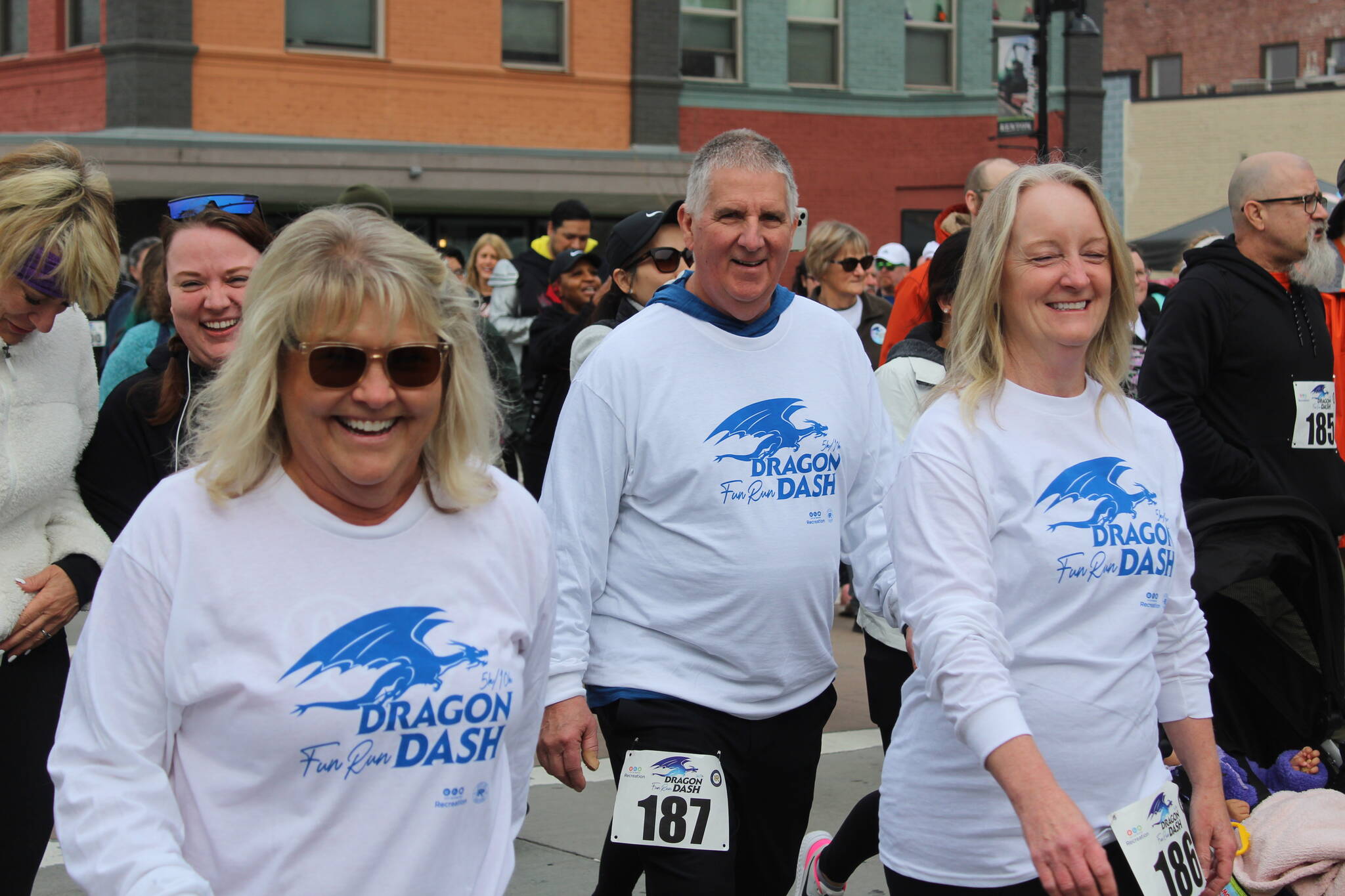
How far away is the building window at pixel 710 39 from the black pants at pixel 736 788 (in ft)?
62.6

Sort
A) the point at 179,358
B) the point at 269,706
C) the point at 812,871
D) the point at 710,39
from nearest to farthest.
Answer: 1. the point at 269,706
2. the point at 179,358
3. the point at 812,871
4. the point at 710,39

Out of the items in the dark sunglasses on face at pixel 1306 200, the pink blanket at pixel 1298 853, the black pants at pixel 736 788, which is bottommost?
the pink blanket at pixel 1298 853

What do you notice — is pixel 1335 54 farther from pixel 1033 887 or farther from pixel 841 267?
pixel 1033 887

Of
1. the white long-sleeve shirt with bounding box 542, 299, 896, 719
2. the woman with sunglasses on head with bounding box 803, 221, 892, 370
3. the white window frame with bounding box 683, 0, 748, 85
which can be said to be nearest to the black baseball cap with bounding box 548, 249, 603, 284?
the woman with sunglasses on head with bounding box 803, 221, 892, 370

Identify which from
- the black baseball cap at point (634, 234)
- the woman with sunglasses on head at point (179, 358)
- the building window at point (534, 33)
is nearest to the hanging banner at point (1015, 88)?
the building window at point (534, 33)

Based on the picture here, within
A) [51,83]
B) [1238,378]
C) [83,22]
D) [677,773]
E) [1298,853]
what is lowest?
[1298,853]

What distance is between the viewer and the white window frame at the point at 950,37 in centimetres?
2331

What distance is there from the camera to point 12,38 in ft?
64.5

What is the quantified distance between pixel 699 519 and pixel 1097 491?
3.38 ft

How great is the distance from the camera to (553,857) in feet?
17.6

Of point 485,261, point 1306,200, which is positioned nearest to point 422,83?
point 485,261

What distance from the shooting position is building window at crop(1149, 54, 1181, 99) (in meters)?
43.8

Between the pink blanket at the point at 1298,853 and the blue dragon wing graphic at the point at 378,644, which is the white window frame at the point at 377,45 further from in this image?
the blue dragon wing graphic at the point at 378,644

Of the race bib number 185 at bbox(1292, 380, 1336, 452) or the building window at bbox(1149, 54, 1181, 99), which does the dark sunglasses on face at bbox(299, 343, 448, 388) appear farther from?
the building window at bbox(1149, 54, 1181, 99)
